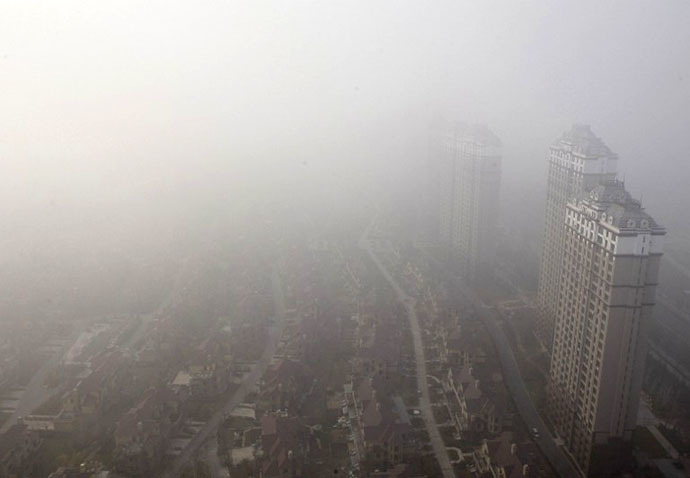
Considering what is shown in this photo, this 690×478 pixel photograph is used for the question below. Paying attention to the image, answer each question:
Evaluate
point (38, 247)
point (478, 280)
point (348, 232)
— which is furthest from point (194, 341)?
point (348, 232)

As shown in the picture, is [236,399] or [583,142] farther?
[583,142]

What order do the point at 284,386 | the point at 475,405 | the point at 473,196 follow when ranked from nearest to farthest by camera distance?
the point at 475,405 < the point at 284,386 < the point at 473,196

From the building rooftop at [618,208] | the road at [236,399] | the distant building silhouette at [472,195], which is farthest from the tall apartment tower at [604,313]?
the distant building silhouette at [472,195]

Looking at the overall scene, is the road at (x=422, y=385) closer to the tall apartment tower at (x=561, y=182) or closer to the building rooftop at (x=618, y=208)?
the tall apartment tower at (x=561, y=182)

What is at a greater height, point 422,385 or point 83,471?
point 83,471

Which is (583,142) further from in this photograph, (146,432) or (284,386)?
(146,432)

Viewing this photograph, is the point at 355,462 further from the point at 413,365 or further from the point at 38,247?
the point at 38,247

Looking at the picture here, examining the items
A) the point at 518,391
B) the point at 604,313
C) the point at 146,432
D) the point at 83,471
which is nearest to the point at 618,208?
the point at 604,313
